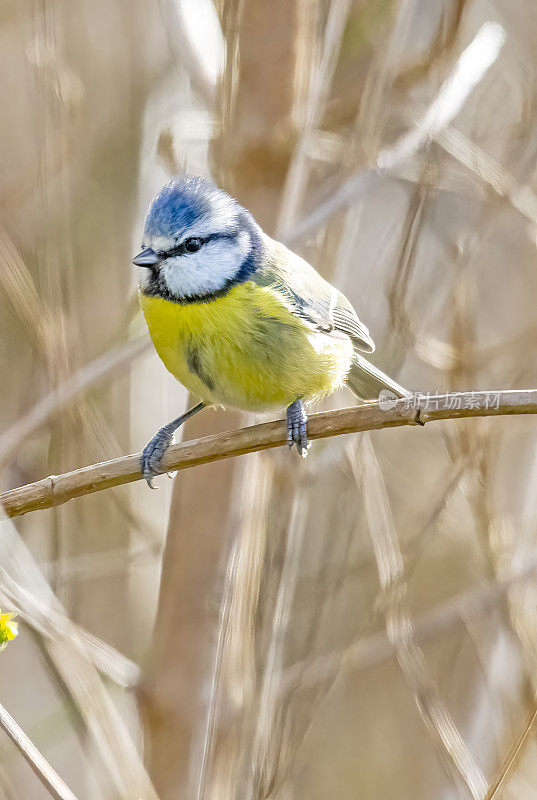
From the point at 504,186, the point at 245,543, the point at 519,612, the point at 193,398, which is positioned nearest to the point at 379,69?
the point at 504,186

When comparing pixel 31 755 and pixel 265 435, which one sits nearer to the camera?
pixel 31 755

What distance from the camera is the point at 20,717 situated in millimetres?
3225

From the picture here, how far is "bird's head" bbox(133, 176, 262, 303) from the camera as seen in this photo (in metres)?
1.83

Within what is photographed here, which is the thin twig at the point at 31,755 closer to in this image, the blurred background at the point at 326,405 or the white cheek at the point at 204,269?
the blurred background at the point at 326,405

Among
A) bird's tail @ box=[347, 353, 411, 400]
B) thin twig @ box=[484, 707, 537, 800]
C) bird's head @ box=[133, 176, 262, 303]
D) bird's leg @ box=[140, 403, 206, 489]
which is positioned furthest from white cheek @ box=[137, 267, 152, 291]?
thin twig @ box=[484, 707, 537, 800]

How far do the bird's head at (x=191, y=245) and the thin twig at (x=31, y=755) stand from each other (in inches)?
37.5

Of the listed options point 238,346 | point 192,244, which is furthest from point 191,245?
point 238,346

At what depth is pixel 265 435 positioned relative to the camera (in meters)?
1.67

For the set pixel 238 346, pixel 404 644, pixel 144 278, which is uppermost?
pixel 144 278

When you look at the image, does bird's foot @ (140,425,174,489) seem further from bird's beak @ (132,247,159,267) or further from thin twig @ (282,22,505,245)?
thin twig @ (282,22,505,245)

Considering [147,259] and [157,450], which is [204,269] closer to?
[147,259]

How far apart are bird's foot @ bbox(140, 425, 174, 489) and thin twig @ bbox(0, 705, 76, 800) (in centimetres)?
57

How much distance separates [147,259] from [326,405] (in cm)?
94

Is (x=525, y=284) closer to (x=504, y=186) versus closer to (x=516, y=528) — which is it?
(x=504, y=186)
